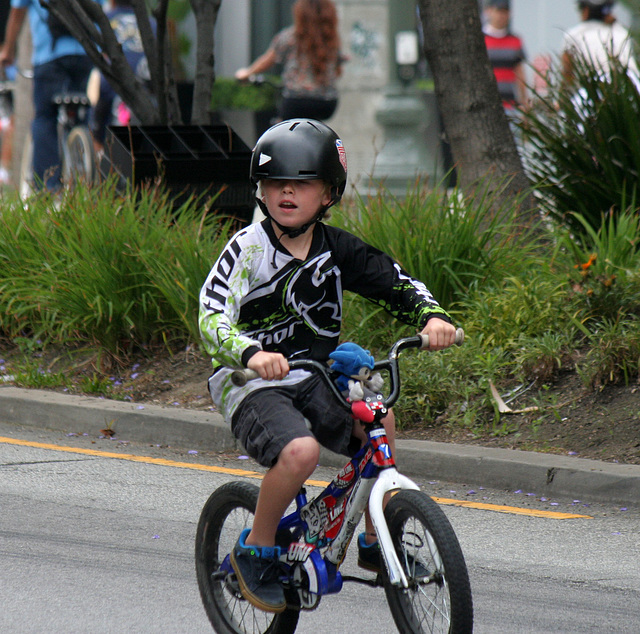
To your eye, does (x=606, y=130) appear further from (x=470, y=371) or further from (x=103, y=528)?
(x=103, y=528)

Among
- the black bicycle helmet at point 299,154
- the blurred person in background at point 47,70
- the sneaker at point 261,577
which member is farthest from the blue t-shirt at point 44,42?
the sneaker at point 261,577

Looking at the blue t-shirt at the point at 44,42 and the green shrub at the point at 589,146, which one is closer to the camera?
the green shrub at the point at 589,146

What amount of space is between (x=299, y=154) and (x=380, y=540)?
1162 millimetres

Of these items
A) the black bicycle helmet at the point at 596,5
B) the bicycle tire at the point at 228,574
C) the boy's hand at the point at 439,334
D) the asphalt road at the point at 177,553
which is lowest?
the asphalt road at the point at 177,553

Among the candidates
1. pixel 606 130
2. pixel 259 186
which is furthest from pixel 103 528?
pixel 606 130

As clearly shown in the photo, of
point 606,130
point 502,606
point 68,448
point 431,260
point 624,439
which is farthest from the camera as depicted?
point 606,130

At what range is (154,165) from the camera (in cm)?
859

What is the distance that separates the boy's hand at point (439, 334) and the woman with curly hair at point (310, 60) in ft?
29.9

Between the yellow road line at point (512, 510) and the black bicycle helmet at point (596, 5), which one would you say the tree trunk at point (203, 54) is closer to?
the black bicycle helmet at point (596, 5)

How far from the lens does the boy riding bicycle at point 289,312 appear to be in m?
3.61

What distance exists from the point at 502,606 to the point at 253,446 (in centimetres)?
123

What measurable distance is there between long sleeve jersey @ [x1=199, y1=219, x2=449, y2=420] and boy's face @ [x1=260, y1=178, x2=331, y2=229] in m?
0.10

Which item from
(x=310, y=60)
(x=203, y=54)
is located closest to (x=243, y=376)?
(x=203, y=54)

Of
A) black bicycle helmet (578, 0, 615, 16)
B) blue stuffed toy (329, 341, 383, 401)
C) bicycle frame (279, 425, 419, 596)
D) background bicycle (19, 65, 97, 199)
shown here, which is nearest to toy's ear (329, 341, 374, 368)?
blue stuffed toy (329, 341, 383, 401)
